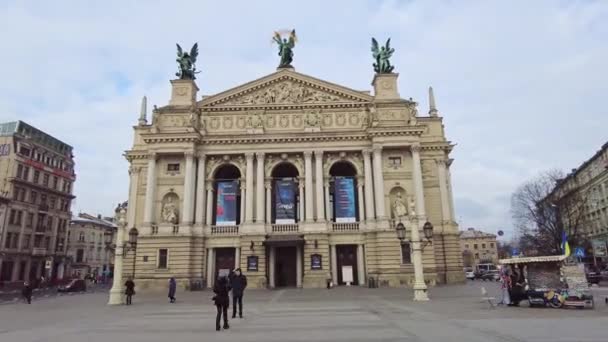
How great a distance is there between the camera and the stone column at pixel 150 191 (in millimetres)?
42719

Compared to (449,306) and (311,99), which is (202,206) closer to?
(311,99)

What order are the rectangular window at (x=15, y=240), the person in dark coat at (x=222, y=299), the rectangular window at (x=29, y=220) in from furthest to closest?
the rectangular window at (x=29, y=220), the rectangular window at (x=15, y=240), the person in dark coat at (x=222, y=299)

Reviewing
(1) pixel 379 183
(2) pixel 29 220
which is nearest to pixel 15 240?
(2) pixel 29 220

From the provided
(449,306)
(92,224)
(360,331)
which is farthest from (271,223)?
(92,224)

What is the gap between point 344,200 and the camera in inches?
1693

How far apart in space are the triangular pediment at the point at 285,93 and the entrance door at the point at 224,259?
15.7 meters

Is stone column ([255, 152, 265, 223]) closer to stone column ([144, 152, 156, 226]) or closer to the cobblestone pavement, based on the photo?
stone column ([144, 152, 156, 226])

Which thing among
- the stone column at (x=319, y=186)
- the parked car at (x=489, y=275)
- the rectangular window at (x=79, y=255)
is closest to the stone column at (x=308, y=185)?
the stone column at (x=319, y=186)

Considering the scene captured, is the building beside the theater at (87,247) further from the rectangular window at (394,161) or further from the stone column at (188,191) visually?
the rectangular window at (394,161)

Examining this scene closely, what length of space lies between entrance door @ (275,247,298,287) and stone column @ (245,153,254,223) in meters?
4.70

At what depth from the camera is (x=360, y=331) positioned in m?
12.8

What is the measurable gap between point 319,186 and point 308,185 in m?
1.15

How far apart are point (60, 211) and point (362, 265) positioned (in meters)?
56.5

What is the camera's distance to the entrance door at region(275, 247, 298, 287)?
43.9 meters
